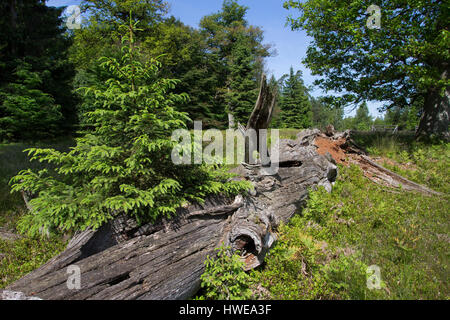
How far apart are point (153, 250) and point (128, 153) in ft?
5.07

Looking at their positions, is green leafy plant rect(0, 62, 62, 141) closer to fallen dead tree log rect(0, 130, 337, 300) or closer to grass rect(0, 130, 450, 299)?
grass rect(0, 130, 450, 299)

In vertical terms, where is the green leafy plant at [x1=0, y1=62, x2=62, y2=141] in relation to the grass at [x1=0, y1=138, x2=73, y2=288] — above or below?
above

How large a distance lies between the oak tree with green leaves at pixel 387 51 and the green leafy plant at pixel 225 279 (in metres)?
9.26

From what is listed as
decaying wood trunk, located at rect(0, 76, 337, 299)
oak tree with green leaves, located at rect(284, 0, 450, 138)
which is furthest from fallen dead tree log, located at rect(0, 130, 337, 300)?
oak tree with green leaves, located at rect(284, 0, 450, 138)

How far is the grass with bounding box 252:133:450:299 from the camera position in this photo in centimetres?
291

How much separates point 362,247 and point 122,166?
4.49 meters

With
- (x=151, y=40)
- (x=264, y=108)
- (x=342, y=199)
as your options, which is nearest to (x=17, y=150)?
(x=264, y=108)

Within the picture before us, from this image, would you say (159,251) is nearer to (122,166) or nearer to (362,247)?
(122,166)

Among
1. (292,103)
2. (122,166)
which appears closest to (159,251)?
(122,166)

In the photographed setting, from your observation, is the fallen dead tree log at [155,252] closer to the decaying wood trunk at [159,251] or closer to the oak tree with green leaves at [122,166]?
the decaying wood trunk at [159,251]

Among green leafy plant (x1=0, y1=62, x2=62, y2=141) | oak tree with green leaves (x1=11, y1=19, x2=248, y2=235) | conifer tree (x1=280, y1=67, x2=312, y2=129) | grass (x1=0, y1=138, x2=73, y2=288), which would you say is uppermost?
conifer tree (x1=280, y1=67, x2=312, y2=129)

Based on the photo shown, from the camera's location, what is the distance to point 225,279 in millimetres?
2961

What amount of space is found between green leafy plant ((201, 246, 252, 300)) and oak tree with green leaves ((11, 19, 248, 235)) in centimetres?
103

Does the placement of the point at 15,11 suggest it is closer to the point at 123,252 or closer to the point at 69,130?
the point at 69,130
